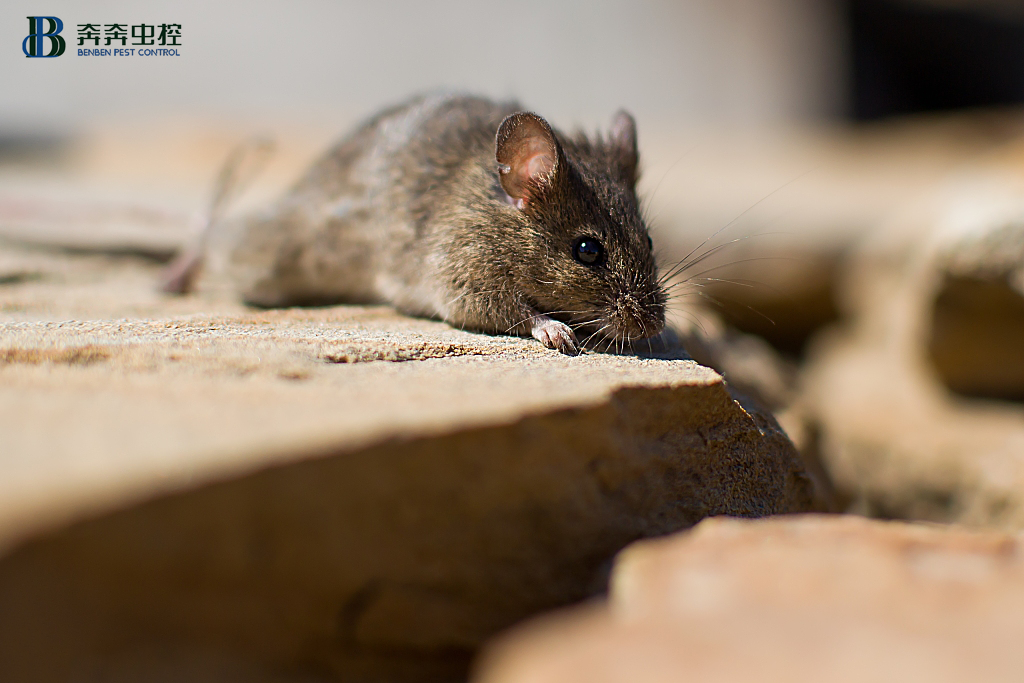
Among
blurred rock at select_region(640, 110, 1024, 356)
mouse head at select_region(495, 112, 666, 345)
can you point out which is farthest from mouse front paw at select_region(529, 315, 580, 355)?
blurred rock at select_region(640, 110, 1024, 356)

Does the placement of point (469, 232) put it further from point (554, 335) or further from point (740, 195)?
point (740, 195)

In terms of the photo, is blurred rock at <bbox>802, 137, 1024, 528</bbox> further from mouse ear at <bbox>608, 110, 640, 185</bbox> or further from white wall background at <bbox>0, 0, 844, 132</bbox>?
white wall background at <bbox>0, 0, 844, 132</bbox>

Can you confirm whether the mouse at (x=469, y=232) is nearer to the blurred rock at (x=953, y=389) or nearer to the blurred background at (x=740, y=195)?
the blurred background at (x=740, y=195)

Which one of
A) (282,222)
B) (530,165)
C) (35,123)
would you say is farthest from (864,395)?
(35,123)

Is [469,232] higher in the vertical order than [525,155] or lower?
lower

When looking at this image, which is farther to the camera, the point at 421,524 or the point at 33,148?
the point at 33,148

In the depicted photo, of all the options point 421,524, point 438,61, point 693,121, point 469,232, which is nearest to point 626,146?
point 469,232
